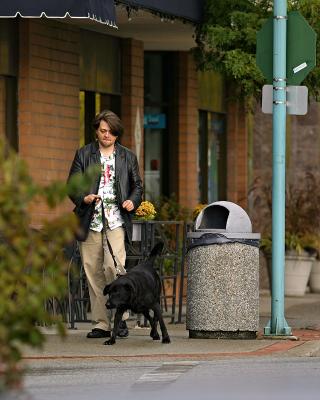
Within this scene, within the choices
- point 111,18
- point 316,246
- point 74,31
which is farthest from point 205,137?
point 111,18

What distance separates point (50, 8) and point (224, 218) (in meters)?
2.70

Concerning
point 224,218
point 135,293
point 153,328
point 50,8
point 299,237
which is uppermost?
point 50,8

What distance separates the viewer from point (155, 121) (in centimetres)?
2238

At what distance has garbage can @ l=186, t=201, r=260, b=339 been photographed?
44.5 ft

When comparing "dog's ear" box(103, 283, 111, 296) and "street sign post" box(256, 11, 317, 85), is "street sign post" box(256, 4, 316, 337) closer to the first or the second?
"street sign post" box(256, 11, 317, 85)

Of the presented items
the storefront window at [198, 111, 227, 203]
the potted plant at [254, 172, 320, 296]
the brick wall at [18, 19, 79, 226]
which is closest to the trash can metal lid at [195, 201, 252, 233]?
the brick wall at [18, 19, 79, 226]

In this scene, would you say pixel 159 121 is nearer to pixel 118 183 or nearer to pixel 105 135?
pixel 105 135

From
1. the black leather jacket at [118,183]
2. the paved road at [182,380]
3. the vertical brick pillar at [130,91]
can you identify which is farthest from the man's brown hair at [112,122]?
the vertical brick pillar at [130,91]

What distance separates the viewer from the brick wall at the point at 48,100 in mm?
17344

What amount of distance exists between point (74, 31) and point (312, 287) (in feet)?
23.9

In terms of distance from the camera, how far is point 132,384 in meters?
10.2

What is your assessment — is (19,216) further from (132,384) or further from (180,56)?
(180,56)

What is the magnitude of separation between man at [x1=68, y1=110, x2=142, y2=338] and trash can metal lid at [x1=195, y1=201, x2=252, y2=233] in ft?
2.71

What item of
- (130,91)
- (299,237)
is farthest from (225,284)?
(299,237)
